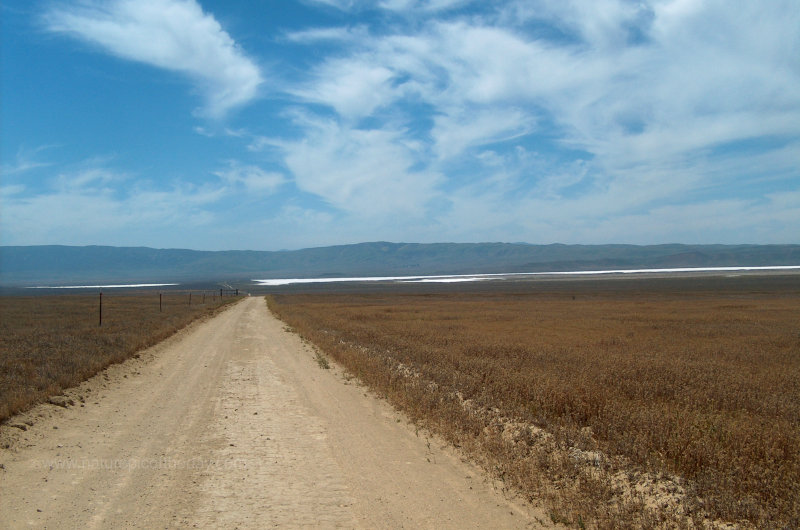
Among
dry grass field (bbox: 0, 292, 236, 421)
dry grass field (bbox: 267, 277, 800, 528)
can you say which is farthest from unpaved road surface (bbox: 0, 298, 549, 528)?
dry grass field (bbox: 267, 277, 800, 528)

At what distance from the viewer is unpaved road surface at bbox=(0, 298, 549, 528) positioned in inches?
221

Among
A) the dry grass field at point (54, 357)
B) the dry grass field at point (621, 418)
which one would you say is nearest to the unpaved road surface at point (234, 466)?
the dry grass field at point (54, 357)

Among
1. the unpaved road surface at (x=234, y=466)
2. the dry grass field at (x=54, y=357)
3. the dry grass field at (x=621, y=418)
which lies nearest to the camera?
the unpaved road surface at (x=234, y=466)

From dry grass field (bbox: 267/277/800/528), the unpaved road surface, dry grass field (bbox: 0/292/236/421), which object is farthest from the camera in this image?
dry grass field (bbox: 0/292/236/421)

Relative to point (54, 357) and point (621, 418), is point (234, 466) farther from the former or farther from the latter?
point (54, 357)

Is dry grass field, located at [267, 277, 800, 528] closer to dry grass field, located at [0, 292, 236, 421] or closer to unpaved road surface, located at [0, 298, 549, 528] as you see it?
unpaved road surface, located at [0, 298, 549, 528]

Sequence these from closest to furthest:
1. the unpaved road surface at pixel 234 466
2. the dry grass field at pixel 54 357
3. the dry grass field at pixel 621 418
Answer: the unpaved road surface at pixel 234 466 → the dry grass field at pixel 621 418 → the dry grass field at pixel 54 357

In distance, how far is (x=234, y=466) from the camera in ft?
23.5

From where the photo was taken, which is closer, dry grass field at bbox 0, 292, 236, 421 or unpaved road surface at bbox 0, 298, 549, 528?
unpaved road surface at bbox 0, 298, 549, 528

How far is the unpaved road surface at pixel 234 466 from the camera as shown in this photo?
562 centimetres

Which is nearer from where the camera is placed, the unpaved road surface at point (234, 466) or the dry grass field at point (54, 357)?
the unpaved road surface at point (234, 466)

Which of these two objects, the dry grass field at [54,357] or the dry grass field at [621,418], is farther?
the dry grass field at [54,357]

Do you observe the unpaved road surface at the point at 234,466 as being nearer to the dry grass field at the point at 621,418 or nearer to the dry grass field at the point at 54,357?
the dry grass field at the point at 54,357

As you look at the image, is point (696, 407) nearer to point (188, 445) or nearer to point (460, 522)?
point (460, 522)
